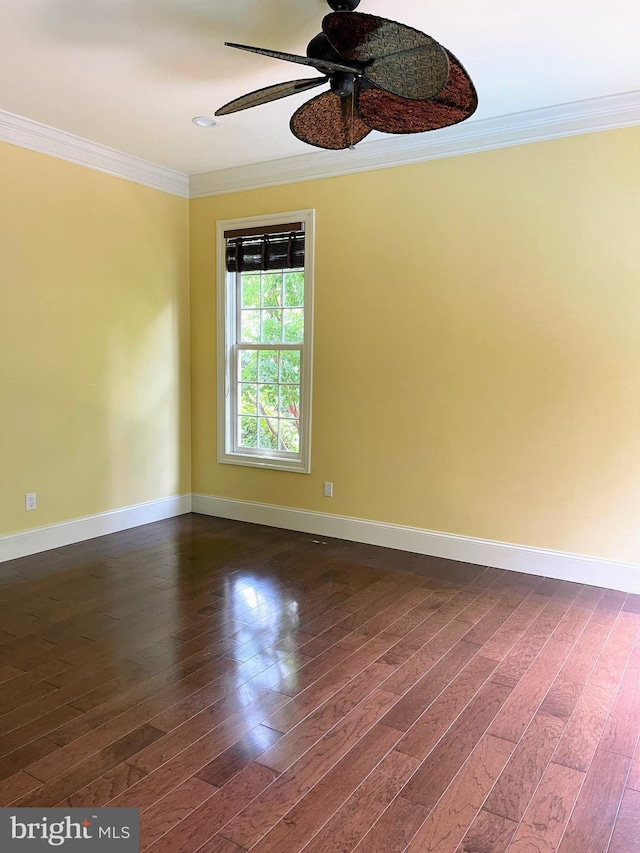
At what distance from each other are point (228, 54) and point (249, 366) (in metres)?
2.49

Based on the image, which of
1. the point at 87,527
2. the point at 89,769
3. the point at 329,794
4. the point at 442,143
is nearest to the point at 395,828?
the point at 329,794

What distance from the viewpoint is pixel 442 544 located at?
13.6 feet

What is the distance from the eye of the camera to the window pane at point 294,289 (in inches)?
186

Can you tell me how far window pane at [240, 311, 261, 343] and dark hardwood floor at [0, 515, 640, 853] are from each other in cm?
199

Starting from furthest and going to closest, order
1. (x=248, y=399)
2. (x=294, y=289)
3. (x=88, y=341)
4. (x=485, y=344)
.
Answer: (x=248, y=399) → (x=294, y=289) → (x=88, y=341) → (x=485, y=344)

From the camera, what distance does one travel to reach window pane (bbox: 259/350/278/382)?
4910 millimetres

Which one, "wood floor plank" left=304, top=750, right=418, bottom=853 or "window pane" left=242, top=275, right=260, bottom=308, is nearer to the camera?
"wood floor plank" left=304, top=750, right=418, bottom=853

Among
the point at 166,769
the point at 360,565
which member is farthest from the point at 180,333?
the point at 166,769

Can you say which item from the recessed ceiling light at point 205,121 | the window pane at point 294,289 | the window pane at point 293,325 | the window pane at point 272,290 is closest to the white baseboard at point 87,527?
the window pane at point 293,325

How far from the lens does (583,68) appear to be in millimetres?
3061

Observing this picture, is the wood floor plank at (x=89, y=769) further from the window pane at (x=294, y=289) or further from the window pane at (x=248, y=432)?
the window pane at (x=294, y=289)

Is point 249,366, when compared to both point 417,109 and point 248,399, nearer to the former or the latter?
point 248,399

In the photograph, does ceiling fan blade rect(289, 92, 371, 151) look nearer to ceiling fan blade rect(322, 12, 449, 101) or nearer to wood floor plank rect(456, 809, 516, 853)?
ceiling fan blade rect(322, 12, 449, 101)

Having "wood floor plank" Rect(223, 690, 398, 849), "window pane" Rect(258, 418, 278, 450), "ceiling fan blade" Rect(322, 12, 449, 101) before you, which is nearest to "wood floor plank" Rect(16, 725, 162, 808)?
"wood floor plank" Rect(223, 690, 398, 849)
